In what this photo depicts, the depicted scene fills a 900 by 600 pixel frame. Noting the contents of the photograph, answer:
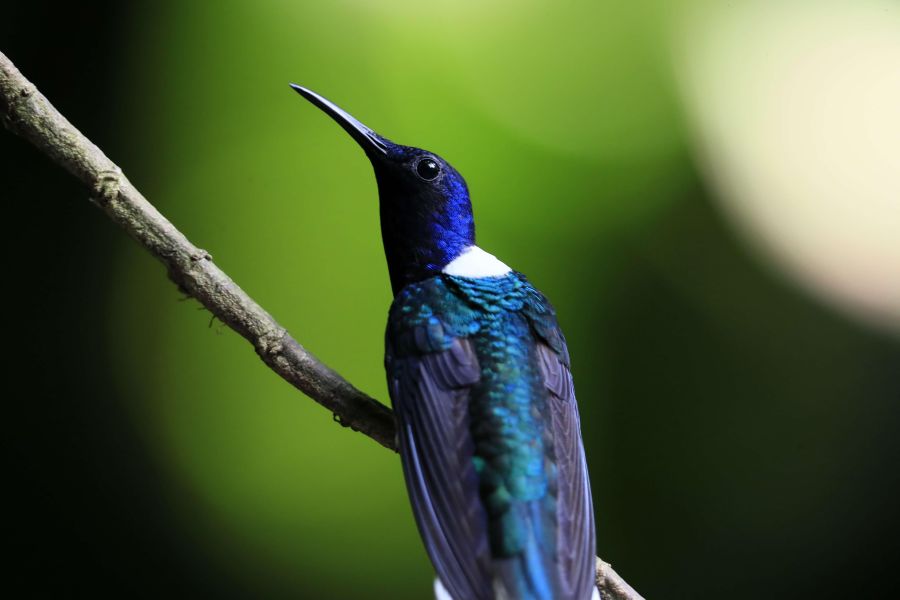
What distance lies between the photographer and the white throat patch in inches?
56.6

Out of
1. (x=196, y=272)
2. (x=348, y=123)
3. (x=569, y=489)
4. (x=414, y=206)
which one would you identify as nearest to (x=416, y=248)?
(x=414, y=206)

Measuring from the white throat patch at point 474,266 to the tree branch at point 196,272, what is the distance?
29cm

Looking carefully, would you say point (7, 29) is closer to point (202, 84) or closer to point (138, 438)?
point (202, 84)

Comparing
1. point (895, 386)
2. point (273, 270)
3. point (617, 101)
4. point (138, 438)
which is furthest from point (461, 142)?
point (895, 386)

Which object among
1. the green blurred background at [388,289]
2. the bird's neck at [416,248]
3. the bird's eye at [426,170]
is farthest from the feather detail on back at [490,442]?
the green blurred background at [388,289]

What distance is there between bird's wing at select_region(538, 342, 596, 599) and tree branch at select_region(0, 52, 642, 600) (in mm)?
143

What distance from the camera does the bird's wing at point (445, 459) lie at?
1.07 meters

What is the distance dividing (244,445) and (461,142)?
0.93 meters

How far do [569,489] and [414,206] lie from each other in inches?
23.1

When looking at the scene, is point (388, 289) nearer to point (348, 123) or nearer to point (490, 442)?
point (348, 123)

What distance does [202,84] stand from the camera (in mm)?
2188

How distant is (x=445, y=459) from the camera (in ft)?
3.71

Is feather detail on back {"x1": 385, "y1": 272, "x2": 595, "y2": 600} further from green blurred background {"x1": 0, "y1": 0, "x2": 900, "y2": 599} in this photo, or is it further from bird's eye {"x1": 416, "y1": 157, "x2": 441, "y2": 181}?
green blurred background {"x1": 0, "y1": 0, "x2": 900, "y2": 599}

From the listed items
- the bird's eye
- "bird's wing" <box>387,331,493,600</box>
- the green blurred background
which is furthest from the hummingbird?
the green blurred background
